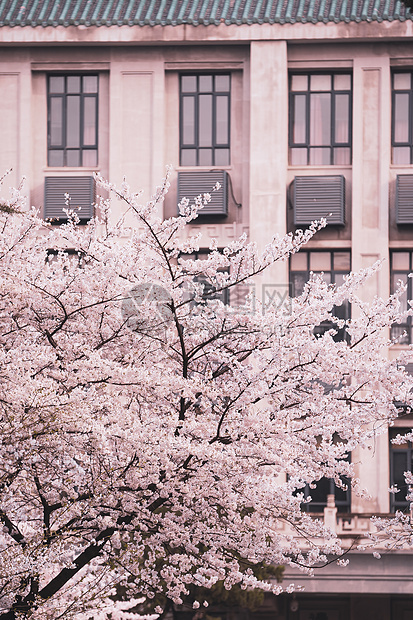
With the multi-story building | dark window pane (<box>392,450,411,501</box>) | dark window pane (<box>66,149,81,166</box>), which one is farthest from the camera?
dark window pane (<box>66,149,81,166</box>)

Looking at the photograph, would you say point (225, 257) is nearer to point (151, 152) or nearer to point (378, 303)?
point (378, 303)

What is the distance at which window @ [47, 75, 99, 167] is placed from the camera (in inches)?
1468

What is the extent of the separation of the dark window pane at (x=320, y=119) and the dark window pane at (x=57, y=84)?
753cm

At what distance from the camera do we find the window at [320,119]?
3659 centimetres

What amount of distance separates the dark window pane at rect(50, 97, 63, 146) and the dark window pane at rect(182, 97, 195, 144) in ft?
12.2

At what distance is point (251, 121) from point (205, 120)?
161 cm

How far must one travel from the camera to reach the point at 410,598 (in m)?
35.4

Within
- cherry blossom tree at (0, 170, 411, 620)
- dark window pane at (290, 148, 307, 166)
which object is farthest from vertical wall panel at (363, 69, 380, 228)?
cherry blossom tree at (0, 170, 411, 620)

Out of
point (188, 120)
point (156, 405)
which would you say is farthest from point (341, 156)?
point (156, 405)

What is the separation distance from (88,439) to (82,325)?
7.29ft

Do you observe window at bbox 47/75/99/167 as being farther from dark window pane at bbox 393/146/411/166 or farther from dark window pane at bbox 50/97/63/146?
dark window pane at bbox 393/146/411/166

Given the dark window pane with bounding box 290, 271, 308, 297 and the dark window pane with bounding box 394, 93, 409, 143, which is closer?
the dark window pane with bounding box 290, 271, 308, 297

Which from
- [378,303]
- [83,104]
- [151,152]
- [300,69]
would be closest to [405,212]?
[300,69]

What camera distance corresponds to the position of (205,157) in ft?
121
